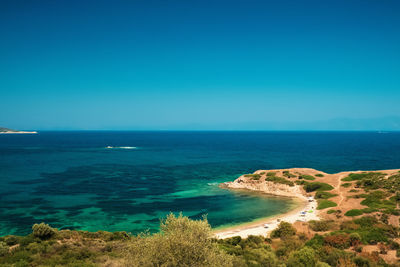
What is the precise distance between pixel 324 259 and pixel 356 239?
22.8ft

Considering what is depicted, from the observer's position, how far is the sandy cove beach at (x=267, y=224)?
121 feet

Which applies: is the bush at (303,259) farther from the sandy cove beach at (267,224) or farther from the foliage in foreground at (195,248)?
the sandy cove beach at (267,224)

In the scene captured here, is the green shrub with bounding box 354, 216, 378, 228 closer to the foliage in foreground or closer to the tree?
the foliage in foreground

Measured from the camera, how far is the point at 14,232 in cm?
3722

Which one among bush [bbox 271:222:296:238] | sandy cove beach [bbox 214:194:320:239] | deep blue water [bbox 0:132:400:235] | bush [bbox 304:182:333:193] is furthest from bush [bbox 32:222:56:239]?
bush [bbox 304:182:333:193]

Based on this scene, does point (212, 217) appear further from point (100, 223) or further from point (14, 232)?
point (14, 232)

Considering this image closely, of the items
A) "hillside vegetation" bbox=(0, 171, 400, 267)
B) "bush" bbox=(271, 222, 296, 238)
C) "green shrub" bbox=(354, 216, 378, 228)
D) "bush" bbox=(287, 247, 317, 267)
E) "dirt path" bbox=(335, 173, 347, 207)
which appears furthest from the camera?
"dirt path" bbox=(335, 173, 347, 207)

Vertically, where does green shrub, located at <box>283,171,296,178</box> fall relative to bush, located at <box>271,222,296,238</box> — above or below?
above

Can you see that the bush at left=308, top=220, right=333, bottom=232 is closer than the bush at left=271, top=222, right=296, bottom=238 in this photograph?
No

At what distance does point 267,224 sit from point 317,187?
86.6 feet

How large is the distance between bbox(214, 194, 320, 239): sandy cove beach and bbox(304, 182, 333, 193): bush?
A: 9.89 meters

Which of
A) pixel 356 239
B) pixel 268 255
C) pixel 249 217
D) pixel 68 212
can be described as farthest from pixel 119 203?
pixel 356 239

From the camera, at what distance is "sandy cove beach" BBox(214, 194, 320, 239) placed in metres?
36.8

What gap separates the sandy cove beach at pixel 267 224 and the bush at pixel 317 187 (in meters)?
9.89
